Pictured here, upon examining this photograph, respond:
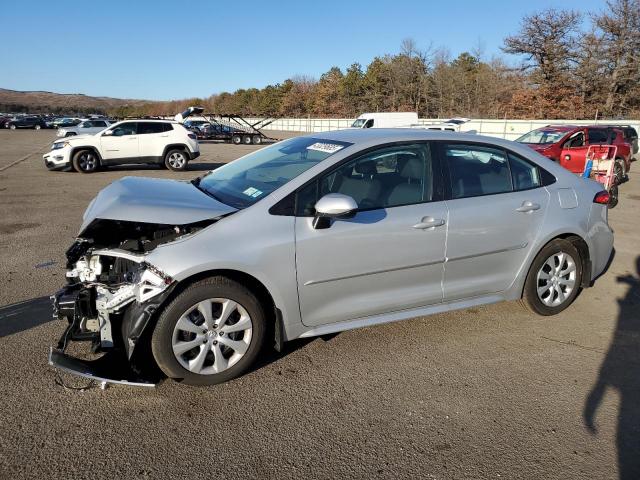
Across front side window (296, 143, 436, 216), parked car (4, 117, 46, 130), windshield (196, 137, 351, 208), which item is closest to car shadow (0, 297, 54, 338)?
windshield (196, 137, 351, 208)

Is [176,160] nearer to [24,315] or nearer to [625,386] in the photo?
[24,315]

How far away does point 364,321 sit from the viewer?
368 centimetres

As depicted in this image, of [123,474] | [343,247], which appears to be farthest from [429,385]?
[123,474]

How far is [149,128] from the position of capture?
1655 centimetres

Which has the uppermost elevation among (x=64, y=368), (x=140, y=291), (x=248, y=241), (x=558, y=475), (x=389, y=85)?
(x=389, y=85)

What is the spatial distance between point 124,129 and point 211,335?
48.6ft

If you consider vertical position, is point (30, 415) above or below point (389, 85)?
below

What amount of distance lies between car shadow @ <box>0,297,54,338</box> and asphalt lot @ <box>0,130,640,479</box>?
0.06 ft

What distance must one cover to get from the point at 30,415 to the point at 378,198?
2.67 meters

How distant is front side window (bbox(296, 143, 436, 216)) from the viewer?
3.54m

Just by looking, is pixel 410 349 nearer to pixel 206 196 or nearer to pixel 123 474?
pixel 206 196

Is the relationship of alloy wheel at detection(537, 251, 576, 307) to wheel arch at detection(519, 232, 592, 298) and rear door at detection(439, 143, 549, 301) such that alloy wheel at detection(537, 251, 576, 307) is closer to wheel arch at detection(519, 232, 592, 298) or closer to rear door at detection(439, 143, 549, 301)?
wheel arch at detection(519, 232, 592, 298)

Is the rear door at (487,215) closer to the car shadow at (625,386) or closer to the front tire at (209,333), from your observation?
the car shadow at (625,386)

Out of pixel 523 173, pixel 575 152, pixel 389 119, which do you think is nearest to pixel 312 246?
pixel 523 173
